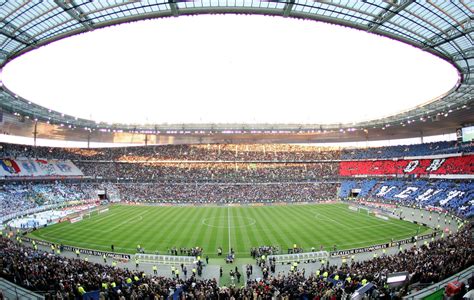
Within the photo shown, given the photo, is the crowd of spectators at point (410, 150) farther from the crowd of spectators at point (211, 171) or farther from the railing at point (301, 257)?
the railing at point (301, 257)

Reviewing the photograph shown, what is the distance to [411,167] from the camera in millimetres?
61750

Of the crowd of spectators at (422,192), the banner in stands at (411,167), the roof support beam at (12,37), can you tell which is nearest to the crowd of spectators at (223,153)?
the banner in stands at (411,167)

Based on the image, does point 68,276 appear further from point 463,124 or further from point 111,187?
point 463,124

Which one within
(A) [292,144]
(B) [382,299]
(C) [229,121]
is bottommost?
(B) [382,299]

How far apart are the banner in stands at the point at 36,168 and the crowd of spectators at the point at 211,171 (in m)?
3.34

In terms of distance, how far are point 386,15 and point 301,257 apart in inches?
740

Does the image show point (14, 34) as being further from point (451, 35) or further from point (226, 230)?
point (451, 35)

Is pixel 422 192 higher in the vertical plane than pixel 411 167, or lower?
lower

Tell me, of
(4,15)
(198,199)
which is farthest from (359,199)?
(4,15)

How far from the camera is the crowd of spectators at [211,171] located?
73.6 meters

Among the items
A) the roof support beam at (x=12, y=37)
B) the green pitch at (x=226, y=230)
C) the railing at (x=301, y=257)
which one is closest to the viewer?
the roof support beam at (x=12, y=37)

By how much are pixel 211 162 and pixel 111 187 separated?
79.9ft

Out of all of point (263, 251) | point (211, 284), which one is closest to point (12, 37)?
point (211, 284)

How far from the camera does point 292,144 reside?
8956 centimetres
